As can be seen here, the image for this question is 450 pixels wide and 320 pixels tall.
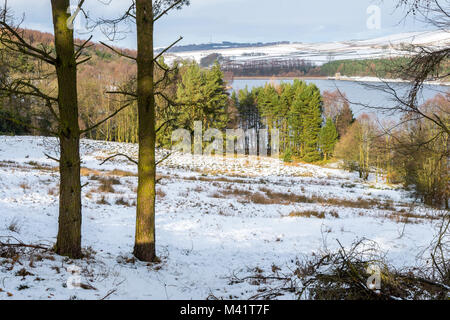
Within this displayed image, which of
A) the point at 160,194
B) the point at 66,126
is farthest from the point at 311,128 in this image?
the point at 66,126

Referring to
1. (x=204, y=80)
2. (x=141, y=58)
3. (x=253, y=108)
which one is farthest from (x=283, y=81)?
(x=141, y=58)

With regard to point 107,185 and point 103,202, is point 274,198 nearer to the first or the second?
point 107,185

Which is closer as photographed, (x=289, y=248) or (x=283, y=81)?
(x=289, y=248)

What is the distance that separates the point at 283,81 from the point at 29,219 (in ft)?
207

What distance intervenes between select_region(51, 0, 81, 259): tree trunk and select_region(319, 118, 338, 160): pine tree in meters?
51.7

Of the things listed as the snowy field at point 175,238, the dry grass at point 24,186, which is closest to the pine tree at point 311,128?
the snowy field at point 175,238

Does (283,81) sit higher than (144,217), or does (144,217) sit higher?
(283,81)

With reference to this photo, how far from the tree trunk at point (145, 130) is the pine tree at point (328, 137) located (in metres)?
50.3

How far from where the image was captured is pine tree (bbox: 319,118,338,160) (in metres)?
52.0

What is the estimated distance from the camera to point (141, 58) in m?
5.64

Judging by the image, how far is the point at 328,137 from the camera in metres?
52.3

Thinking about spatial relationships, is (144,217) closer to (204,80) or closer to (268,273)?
(268,273)

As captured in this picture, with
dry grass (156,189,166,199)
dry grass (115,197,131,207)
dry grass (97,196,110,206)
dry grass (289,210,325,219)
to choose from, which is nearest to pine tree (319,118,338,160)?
dry grass (289,210,325,219)
